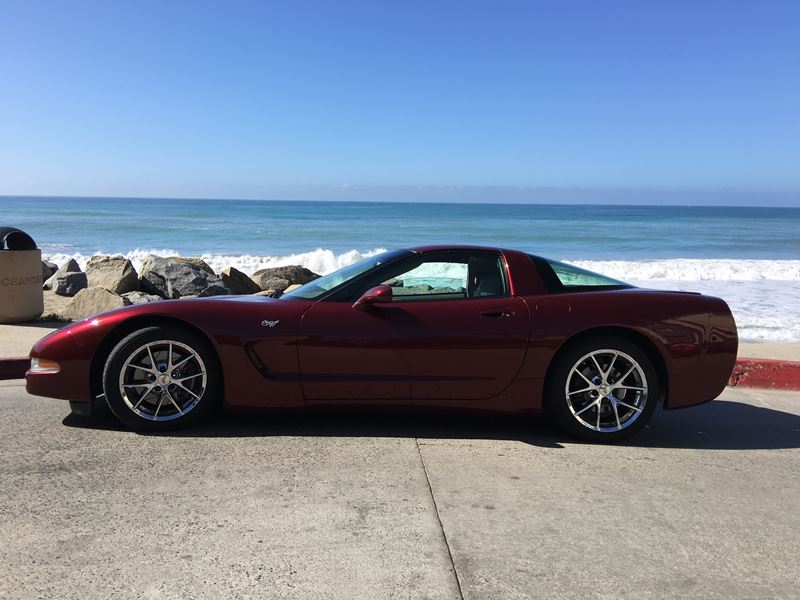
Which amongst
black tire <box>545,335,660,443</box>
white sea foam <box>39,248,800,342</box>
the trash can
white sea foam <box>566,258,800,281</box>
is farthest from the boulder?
black tire <box>545,335,660,443</box>

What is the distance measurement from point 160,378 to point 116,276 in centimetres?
794

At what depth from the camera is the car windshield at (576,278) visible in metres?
4.41

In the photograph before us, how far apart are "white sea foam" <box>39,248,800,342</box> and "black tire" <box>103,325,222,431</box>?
25.1 ft

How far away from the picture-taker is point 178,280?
11320 mm

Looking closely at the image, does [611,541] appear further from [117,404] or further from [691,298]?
[117,404]

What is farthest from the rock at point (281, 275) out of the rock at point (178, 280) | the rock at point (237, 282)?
the rock at point (178, 280)

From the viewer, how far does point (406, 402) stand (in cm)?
410

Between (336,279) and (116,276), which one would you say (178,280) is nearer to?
(116,276)

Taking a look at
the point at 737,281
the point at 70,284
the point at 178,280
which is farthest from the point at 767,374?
the point at 737,281

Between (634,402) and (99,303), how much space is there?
23.6 feet

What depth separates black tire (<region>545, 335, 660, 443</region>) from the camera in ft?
13.6

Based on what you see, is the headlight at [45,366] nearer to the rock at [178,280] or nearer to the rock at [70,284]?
the rock at [178,280]

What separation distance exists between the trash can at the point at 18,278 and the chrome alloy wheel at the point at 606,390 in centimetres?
683

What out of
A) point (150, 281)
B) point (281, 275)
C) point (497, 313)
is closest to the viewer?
point (497, 313)
